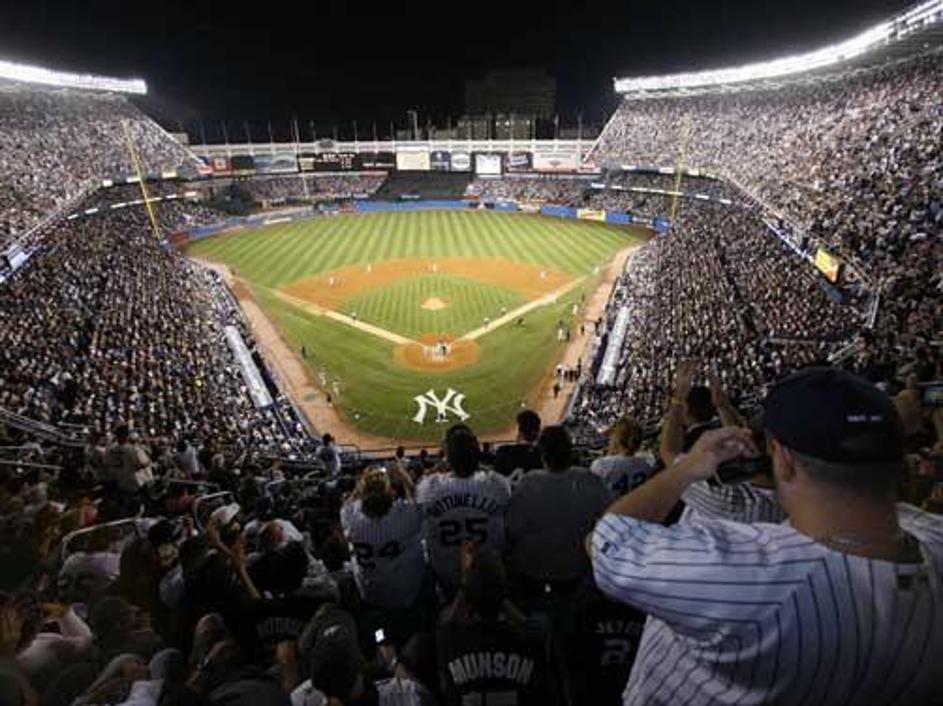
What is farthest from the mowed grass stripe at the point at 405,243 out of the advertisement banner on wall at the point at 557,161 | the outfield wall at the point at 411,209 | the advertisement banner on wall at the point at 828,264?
the advertisement banner on wall at the point at 828,264

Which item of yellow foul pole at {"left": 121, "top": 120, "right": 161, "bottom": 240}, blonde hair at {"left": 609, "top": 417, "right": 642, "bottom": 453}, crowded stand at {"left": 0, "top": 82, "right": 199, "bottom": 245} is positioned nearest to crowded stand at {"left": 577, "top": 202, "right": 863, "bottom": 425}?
blonde hair at {"left": 609, "top": 417, "right": 642, "bottom": 453}

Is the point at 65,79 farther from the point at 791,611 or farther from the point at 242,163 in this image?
the point at 791,611

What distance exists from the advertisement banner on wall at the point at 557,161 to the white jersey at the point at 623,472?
76.6 meters

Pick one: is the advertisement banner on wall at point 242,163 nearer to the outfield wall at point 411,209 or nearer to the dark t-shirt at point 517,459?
the outfield wall at point 411,209

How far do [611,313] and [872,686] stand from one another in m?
32.5

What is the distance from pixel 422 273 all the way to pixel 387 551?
41112mm

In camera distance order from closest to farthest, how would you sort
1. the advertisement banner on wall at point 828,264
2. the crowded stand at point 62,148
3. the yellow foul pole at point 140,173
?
the advertisement banner on wall at point 828,264, the crowded stand at point 62,148, the yellow foul pole at point 140,173

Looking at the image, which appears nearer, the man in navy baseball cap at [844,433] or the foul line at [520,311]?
the man in navy baseball cap at [844,433]

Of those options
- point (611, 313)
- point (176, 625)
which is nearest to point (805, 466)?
point (176, 625)

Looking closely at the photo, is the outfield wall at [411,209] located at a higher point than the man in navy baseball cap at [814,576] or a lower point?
lower

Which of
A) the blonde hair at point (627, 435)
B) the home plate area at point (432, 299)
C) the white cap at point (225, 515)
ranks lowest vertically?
the home plate area at point (432, 299)

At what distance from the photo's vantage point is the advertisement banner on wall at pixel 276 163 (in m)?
81.7

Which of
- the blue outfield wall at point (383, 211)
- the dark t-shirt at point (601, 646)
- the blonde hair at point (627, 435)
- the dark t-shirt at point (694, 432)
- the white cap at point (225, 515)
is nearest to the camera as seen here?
the dark t-shirt at point (601, 646)

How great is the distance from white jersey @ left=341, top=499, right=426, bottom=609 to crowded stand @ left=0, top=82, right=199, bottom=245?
1330 inches
